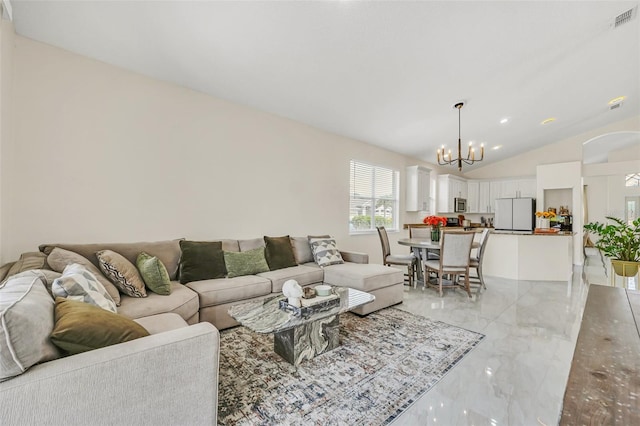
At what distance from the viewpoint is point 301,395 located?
1.77 metres

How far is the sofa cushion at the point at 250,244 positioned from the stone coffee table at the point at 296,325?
1.26m

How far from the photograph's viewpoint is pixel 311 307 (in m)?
2.24

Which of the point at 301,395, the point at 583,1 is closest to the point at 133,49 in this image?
the point at 301,395

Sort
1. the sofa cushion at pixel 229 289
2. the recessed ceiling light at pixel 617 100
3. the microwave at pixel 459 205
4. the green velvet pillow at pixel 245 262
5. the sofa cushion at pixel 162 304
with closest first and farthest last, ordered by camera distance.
A: 1. the sofa cushion at pixel 162 304
2. the sofa cushion at pixel 229 289
3. the green velvet pillow at pixel 245 262
4. the recessed ceiling light at pixel 617 100
5. the microwave at pixel 459 205

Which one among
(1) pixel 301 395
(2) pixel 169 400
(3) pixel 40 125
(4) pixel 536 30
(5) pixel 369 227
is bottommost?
(1) pixel 301 395

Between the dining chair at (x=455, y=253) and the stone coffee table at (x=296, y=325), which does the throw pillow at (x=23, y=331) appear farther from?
the dining chair at (x=455, y=253)

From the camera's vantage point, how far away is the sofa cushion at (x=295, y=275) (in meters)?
3.14

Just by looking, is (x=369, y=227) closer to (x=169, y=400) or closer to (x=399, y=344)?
(x=399, y=344)

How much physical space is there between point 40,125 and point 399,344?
3.89m

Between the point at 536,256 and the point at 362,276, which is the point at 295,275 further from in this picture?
the point at 536,256

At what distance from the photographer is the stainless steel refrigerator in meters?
7.09

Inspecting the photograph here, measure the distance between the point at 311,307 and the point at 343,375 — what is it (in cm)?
54

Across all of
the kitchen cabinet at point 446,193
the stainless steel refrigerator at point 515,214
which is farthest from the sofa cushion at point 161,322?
the stainless steel refrigerator at point 515,214

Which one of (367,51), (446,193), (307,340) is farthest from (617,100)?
(307,340)
